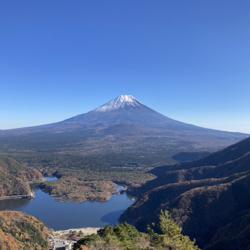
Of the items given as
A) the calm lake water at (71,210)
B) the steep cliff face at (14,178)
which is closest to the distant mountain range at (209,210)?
the calm lake water at (71,210)

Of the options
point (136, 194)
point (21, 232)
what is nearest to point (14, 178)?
point (136, 194)

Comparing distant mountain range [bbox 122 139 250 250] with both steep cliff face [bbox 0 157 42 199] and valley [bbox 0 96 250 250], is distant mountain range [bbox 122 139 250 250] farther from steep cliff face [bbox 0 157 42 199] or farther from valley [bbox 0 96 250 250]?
steep cliff face [bbox 0 157 42 199]

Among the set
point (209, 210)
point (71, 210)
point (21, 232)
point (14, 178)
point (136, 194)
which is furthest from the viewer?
point (14, 178)

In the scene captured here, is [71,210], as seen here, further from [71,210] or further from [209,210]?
[209,210]

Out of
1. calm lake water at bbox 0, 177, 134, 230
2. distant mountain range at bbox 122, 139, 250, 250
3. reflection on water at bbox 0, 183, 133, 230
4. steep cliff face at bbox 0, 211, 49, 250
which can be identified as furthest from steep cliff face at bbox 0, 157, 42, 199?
steep cliff face at bbox 0, 211, 49, 250

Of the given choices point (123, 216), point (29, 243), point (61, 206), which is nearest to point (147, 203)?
point (123, 216)
